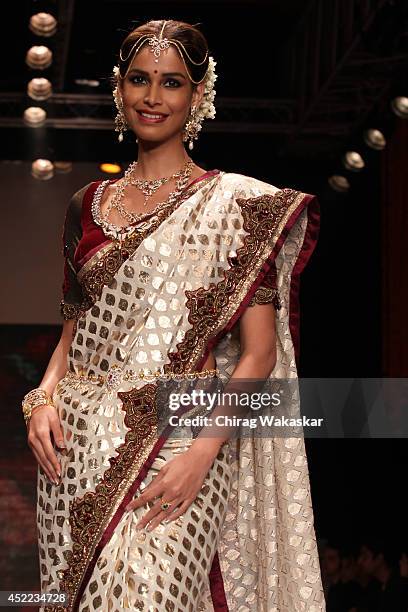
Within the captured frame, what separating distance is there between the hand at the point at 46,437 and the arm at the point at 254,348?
33 centimetres

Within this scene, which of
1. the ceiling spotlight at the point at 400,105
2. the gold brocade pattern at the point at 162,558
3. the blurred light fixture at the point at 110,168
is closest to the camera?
the gold brocade pattern at the point at 162,558

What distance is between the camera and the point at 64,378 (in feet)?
10.7

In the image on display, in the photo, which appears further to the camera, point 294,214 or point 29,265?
point 29,265

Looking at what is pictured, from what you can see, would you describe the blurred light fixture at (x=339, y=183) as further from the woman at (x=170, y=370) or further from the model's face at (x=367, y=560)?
the woman at (x=170, y=370)

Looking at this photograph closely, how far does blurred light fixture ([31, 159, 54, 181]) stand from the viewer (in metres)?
7.41

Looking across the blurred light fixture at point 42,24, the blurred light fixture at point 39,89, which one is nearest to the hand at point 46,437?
the blurred light fixture at point 42,24

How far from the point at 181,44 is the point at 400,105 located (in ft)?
11.3

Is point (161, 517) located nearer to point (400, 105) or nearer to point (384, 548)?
point (384, 548)

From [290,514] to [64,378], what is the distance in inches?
24.3

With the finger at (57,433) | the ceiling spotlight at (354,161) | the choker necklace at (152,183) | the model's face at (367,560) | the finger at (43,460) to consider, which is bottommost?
the finger at (43,460)

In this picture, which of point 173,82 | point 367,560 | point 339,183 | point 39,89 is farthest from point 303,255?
point 339,183

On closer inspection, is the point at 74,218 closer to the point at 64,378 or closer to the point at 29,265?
the point at 64,378

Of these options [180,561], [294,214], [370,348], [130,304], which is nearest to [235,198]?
[294,214]

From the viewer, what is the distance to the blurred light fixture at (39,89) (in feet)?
23.3
